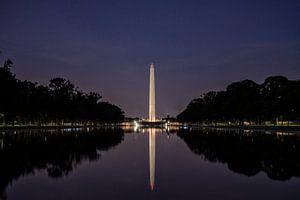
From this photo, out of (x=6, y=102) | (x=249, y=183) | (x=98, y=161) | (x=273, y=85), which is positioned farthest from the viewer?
(x=273, y=85)

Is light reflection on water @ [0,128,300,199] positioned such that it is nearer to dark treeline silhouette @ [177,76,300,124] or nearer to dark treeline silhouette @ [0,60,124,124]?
dark treeline silhouette @ [0,60,124,124]

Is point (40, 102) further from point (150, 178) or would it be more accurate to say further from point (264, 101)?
point (150, 178)

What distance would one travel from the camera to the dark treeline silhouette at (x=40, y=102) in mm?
46628

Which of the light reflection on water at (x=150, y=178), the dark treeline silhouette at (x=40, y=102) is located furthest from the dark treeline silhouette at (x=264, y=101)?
the light reflection on water at (x=150, y=178)

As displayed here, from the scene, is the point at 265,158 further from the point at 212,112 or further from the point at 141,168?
the point at 212,112

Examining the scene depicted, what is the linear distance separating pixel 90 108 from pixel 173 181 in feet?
295

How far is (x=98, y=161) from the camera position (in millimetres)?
14719

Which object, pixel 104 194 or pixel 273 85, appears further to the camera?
pixel 273 85

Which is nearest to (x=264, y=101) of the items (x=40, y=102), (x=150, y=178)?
(x=40, y=102)

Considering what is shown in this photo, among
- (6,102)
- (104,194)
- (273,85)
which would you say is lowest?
(104,194)

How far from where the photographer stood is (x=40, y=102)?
2635 inches

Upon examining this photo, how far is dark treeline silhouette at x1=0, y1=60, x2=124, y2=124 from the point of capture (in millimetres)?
46628

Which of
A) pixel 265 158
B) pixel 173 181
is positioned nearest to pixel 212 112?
pixel 265 158

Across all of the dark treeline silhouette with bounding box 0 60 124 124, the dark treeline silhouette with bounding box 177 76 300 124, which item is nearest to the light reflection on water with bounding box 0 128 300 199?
the dark treeline silhouette with bounding box 0 60 124 124
